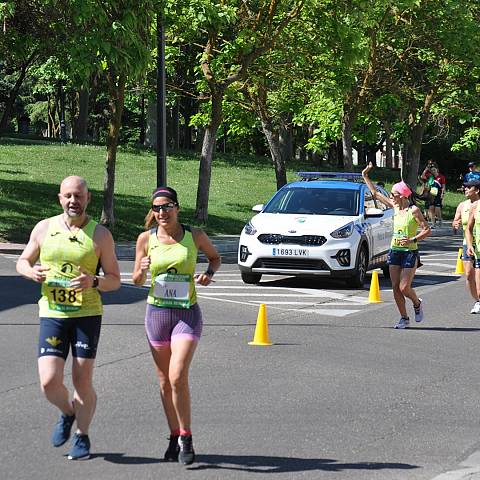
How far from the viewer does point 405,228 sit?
1433 cm

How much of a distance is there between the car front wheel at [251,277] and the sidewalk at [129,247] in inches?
222

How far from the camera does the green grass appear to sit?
102 ft

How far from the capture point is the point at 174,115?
221ft

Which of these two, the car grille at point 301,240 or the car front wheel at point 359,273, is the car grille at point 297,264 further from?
the car front wheel at point 359,273

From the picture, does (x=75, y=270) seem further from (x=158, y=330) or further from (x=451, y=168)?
(x=451, y=168)

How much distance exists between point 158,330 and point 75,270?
64 cm

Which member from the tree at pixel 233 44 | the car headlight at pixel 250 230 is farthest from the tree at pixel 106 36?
the car headlight at pixel 250 230

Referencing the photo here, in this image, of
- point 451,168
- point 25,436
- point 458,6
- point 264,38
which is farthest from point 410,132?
point 25,436

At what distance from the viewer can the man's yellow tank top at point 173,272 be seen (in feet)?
25.1

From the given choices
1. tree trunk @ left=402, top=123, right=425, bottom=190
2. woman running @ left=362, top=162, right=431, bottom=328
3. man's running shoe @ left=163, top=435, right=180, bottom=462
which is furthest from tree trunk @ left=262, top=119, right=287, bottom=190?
man's running shoe @ left=163, top=435, right=180, bottom=462

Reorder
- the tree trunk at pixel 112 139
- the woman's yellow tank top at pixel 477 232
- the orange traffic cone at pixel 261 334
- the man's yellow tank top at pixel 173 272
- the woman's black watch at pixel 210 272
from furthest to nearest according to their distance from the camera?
1. the tree trunk at pixel 112 139
2. the woman's yellow tank top at pixel 477 232
3. the orange traffic cone at pixel 261 334
4. the woman's black watch at pixel 210 272
5. the man's yellow tank top at pixel 173 272

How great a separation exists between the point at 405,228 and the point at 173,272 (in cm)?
698

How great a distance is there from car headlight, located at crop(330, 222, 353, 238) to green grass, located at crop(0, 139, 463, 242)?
10132 millimetres

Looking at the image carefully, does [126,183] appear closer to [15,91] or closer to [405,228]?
[15,91]
